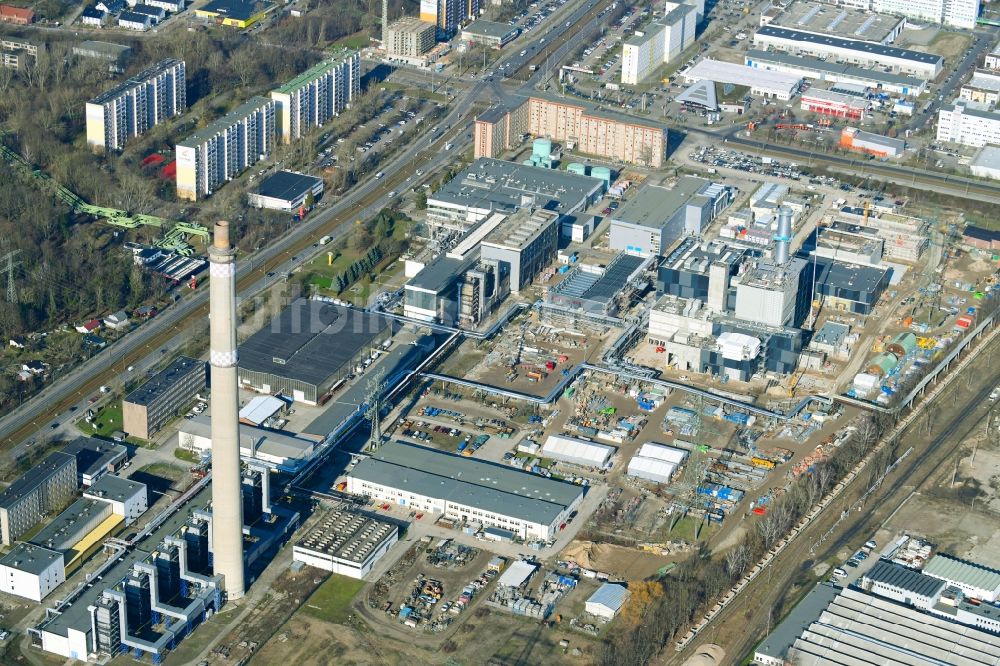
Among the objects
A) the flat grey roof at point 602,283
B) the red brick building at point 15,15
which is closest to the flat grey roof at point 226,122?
the flat grey roof at point 602,283

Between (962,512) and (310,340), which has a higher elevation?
(310,340)

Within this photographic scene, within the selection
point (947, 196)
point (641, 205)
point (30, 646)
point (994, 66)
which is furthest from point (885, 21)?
point (30, 646)

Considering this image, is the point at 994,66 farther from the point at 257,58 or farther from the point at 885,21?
the point at 257,58

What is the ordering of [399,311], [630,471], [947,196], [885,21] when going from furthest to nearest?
1. [885,21]
2. [947,196]
3. [399,311]
4. [630,471]

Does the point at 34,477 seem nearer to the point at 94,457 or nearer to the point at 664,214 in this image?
the point at 94,457

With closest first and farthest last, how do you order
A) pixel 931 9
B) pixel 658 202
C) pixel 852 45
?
1. pixel 658 202
2. pixel 852 45
3. pixel 931 9

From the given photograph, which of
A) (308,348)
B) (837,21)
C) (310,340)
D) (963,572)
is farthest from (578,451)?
(837,21)
